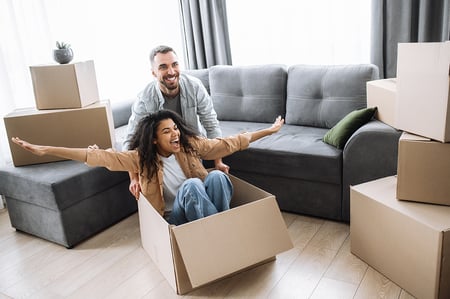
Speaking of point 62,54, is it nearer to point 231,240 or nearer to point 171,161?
point 171,161

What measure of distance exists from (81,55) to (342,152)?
2.26m

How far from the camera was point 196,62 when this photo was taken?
408 centimetres

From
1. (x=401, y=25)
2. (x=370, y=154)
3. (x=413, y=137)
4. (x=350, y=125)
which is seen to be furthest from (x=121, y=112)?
(x=413, y=137)

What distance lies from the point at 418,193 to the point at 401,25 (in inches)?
60.0

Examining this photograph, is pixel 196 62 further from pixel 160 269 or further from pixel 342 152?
pixel 160 269

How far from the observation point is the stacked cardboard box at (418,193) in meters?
1.70

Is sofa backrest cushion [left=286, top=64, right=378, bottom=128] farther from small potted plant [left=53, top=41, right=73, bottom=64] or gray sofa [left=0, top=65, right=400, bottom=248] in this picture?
small potted plant [left=53, top=41, right=73, bottom=64]

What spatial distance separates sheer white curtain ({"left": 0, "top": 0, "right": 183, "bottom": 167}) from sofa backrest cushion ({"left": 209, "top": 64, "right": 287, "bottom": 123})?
90 cm

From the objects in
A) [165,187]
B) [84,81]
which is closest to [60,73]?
[84,81]

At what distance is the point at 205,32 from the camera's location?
3873 mm

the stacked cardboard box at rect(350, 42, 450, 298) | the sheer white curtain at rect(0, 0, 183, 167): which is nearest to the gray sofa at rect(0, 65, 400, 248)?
the stacked cardboard box at rect(350, 42, 450, 298)

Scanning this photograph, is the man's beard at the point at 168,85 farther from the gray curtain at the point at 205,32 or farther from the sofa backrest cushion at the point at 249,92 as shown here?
the gray curtain at the point at 205,32

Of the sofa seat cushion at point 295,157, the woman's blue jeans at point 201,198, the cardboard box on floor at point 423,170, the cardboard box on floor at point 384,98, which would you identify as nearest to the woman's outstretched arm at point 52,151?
the woman's blue jeans at point 201,198

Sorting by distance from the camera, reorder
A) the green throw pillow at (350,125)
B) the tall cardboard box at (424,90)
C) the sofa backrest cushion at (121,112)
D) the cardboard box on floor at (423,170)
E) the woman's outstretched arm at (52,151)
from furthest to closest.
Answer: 1. the sofa backrest cushion at (121,112)
2. the green throw pillow at (350,125)
3. the woman's outstretched arm at (52,151)
4. the cardboard box on floor at (423,170)
5. the tall cardboard box at (424,90)
